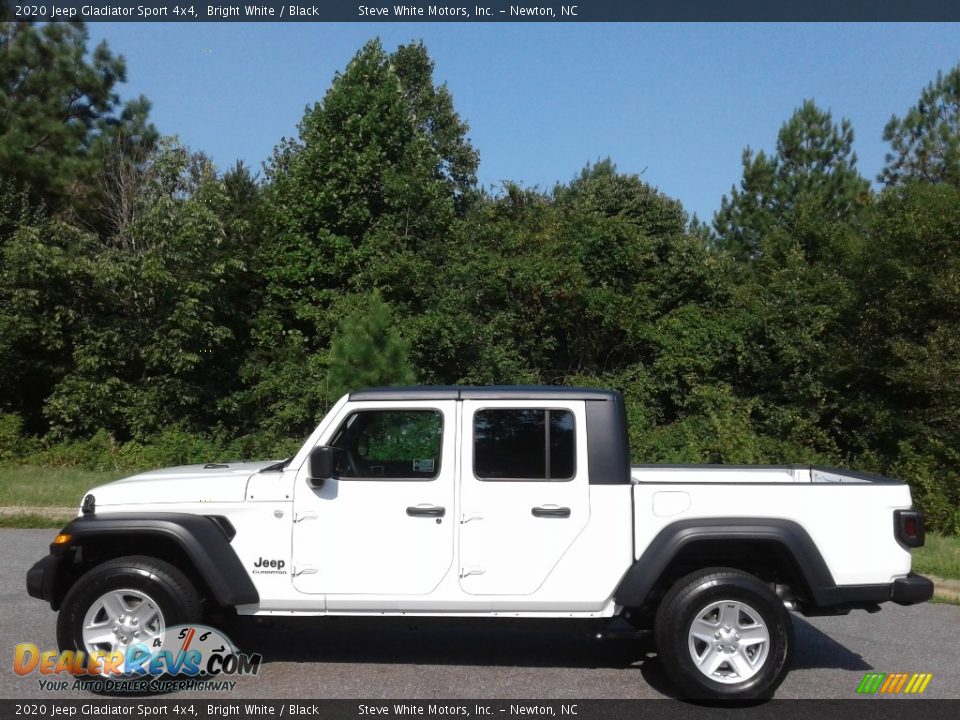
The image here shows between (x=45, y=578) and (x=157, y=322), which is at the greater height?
(x=157, y=322)

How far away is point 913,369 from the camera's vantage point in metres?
15.8

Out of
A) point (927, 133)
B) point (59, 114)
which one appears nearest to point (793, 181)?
point (927, 133)

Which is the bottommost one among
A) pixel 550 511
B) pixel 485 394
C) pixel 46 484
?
pixel 46 484

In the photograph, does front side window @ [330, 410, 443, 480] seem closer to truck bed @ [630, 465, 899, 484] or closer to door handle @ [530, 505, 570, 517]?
door handle @ [530, 505, 570, 517]

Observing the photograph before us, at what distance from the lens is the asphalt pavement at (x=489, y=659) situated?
228 inches

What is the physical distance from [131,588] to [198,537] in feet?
1.64

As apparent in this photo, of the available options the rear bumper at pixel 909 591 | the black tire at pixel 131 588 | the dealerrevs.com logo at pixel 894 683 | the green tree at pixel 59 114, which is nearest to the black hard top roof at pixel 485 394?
the black tire at pixel 131 588

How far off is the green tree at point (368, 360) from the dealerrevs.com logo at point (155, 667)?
837cm

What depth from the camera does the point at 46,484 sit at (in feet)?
49.0

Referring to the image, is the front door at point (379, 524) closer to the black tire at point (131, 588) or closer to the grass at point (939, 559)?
the black tire at point (131, 588)

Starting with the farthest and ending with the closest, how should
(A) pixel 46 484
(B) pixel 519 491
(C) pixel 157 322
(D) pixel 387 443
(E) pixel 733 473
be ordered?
1. (C) pixel 157 322
2. (A) pixel 46 484
3. (E) pixel 733 473
4. (D) pixel 387 443
5. (B) pixel 519 491

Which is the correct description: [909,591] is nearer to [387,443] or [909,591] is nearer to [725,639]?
[725,639]

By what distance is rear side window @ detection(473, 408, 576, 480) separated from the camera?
5.84 m

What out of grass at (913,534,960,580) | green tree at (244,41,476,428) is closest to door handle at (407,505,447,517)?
grass at (913,534,960,580)
